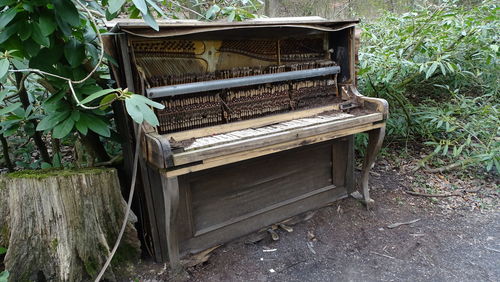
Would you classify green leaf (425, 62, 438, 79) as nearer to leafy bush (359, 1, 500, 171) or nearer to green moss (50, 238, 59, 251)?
leafy bush (359, 1, 500, 171)

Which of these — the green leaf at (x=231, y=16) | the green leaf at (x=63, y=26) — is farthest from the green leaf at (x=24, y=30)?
the green leaf at (x=231, y=16)

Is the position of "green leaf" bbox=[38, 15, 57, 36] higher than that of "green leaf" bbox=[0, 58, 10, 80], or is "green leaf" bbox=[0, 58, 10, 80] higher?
"green leaf" bbox=[38, 15, 57, 36]

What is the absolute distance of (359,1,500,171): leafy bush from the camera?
3283 mm

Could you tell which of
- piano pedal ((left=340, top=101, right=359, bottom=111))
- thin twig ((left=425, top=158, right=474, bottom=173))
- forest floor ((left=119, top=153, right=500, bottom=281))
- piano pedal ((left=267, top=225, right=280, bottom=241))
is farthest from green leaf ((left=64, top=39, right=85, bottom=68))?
thin twig ((left=425, top=158, right=474, bottom=173))

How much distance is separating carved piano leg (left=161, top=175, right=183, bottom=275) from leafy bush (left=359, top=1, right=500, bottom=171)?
7.08 feet

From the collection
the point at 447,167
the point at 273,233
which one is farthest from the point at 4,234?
the point at 447,167

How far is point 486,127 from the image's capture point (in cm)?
337

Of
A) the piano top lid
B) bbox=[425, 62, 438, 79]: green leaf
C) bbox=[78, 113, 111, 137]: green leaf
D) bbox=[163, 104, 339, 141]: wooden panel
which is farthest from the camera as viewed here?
bbox=[425, 62, 438, 79]: green leaf

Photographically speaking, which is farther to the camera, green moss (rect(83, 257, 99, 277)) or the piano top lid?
green moss (rect(83, 257, 99, 277))

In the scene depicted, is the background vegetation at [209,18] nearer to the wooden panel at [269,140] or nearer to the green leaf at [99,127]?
the green leaf at [99,127]

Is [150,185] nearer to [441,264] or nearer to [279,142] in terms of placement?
[279,142]

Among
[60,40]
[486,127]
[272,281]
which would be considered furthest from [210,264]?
[486,127]

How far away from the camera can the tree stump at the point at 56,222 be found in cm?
179

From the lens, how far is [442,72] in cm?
346
